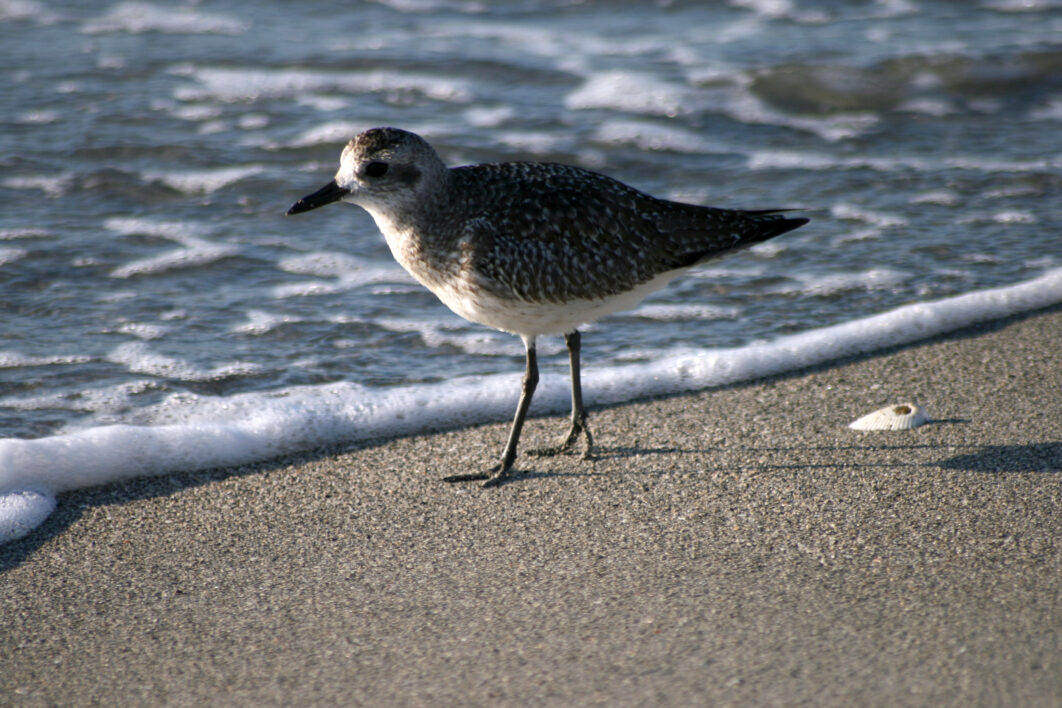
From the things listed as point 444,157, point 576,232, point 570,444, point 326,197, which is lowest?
point 570,444

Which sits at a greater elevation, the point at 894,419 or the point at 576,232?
the point at 576,232

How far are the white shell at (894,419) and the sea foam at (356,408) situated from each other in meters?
0.70

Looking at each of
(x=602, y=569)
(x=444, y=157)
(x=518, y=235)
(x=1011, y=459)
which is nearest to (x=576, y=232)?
(x=518, y=235)

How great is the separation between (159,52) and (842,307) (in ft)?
23.8

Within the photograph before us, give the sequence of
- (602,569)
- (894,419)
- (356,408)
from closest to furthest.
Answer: (602,569) → (894,419) → (356,408)

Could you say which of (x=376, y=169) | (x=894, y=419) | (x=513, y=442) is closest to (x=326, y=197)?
(x=376, y=169)

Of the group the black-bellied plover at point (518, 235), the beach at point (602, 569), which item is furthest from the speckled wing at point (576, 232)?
the beach at point (602, 569)

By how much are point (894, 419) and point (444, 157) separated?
4.69 m

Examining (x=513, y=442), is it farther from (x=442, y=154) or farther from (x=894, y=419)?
(x=442, y=154)

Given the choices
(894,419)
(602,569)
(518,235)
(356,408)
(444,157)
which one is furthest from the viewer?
(444,157)

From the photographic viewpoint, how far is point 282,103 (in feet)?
31.1

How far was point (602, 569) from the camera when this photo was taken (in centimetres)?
356

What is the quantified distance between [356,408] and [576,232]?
1.26m

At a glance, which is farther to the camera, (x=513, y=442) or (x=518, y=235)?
(x=513, y=442)
